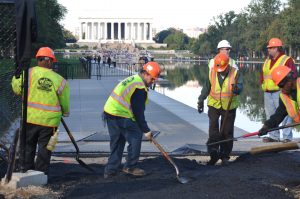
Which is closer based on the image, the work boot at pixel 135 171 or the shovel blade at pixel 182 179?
the shovel blade at pixel 182 179

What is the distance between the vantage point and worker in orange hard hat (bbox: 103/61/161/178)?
8617mm

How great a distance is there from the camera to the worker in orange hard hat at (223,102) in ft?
33.8

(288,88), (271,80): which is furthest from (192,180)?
(271,80)

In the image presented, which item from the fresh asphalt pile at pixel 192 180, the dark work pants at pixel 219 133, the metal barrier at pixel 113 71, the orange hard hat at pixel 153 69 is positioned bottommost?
the metal barrier at pixel 113 71

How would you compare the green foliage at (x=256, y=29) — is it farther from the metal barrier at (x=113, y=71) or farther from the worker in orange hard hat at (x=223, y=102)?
the worker in orange hard hat at (x=223, y=102)

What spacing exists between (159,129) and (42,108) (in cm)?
665

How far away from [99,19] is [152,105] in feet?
504

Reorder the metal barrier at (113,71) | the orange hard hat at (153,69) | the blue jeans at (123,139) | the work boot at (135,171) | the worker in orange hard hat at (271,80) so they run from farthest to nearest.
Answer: the metal barrier at (113,71) → the worker in orange hard hat at (271,80) → the work boot at (135,171) → the blue jeans at (123,139) → the orange hard hat at (153,69)

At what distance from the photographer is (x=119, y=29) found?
6732 inches

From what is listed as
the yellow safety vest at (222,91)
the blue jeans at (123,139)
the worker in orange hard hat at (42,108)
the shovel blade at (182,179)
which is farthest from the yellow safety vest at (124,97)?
the yellow safety vest at (222,91)

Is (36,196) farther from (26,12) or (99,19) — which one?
(99,19)

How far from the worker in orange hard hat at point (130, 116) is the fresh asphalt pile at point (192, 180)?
21 cm

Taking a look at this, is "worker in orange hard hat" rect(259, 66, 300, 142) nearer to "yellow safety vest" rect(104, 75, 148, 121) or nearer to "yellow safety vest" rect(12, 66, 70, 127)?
"yellow safety vest" rect(104, 75, 148, 121)

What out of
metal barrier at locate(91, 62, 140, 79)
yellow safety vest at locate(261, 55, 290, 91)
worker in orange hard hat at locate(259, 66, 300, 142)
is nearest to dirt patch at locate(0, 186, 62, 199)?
worker in orange hard hat at locate(259, 66, 300, 142)
